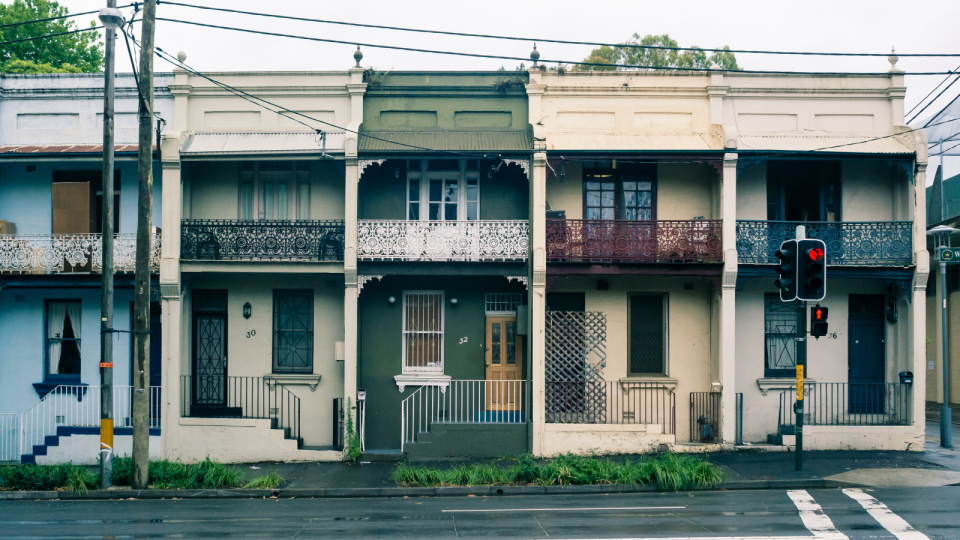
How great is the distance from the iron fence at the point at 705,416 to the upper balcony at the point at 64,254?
40.0 ft

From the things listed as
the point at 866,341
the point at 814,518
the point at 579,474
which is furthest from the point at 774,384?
the point at 579,474

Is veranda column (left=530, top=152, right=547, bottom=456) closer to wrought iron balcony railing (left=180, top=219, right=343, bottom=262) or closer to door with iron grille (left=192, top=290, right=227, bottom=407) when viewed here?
wrought iron balcony railing (left=180, top=219, right=343, bottom=262)

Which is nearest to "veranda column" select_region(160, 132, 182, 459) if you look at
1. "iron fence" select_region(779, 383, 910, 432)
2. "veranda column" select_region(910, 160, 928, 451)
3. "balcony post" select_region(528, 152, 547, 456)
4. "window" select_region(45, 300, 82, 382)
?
"window" select_region(45, 300, 82, 382)

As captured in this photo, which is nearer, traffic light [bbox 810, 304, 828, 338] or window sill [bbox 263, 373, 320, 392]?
traffic light [bbox 810, 304, 828, 338]

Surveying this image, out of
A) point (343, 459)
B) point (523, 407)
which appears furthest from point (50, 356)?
point (523, 407)

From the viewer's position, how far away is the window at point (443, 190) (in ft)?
49.3

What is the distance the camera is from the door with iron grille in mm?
14875

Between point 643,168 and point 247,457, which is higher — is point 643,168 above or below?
above

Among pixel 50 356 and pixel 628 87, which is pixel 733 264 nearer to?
pixel 628 87

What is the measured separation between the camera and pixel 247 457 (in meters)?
13.5

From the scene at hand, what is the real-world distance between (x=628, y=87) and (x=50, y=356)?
578 inches

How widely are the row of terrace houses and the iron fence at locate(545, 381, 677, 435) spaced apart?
0.07m

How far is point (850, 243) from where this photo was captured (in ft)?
46.7

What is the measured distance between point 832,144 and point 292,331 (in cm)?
1271
